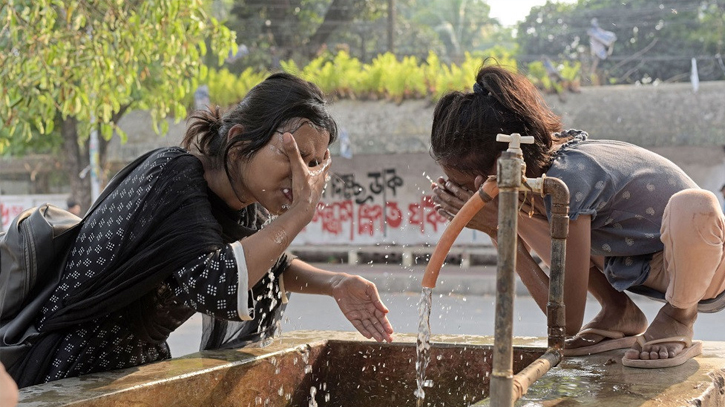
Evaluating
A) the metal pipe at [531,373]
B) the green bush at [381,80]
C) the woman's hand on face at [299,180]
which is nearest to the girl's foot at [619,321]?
the metal pipe at [531,373]

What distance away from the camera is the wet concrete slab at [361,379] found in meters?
1.96

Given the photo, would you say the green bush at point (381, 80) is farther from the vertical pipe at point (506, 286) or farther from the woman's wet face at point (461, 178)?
the vertical pipe at point (506, 286)

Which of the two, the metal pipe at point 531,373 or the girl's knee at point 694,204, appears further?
the girl's knee at point 694,204

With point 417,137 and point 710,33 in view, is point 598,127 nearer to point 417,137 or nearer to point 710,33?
point 417,137

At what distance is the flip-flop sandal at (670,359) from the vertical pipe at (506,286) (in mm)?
913

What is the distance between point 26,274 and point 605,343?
5.75ft

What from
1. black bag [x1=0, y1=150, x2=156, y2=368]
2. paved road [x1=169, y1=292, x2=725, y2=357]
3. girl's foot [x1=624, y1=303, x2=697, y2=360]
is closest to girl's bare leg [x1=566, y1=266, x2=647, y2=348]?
girl's foot [x1=624, y1=303, x2=697, y2=360]

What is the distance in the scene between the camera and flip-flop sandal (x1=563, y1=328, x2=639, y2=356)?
2541 mm

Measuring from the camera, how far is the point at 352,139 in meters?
12.1

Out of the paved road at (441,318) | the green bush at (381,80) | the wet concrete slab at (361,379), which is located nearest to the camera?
the wet concrete slab at (361,379)

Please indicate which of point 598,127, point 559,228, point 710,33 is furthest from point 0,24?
point 710,33

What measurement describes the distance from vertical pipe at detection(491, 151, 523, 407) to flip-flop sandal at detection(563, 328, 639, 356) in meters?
1.06

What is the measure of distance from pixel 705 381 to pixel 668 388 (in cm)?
15

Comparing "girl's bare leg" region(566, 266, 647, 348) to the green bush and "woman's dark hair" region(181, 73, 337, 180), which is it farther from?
the green bush
